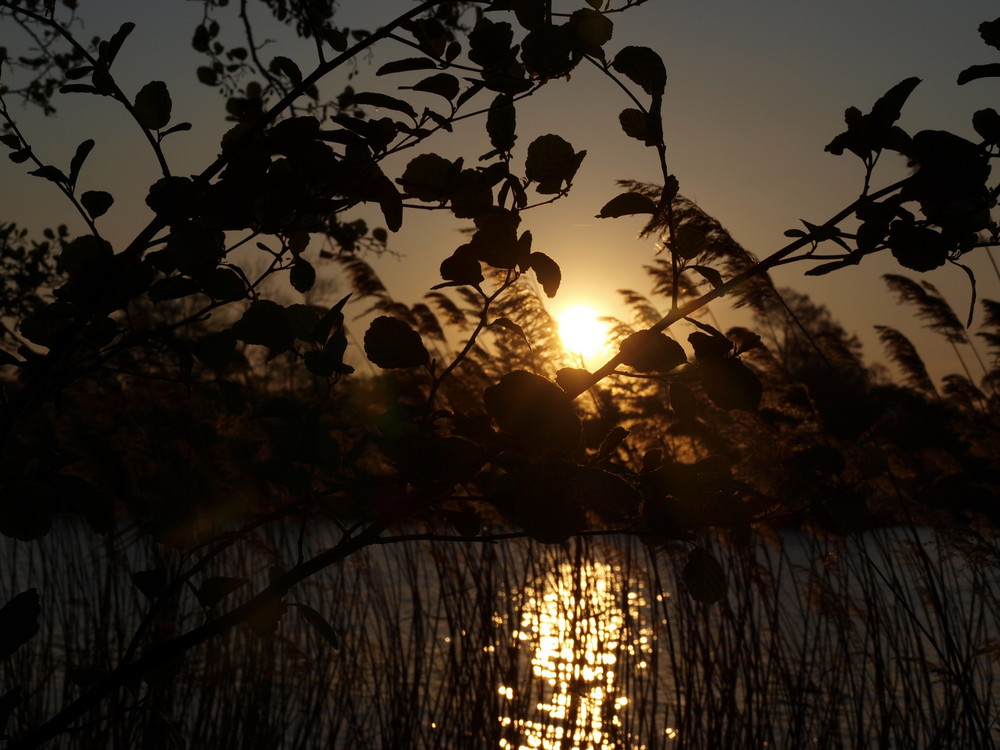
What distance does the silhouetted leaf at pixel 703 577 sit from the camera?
0.78 meters

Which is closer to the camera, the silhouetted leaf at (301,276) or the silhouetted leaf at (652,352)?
the silhouetted leaf at (652,352)

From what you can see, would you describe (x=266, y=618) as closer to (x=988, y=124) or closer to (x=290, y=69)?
(x=290, y=69)

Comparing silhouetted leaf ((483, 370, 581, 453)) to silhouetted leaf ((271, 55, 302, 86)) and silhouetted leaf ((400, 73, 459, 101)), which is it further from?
silhouetted leaf ((271, 55, 302, 86))

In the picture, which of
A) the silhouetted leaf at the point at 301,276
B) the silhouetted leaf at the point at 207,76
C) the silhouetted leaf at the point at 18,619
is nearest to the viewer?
the silhouetted leaf at the point at 18,619

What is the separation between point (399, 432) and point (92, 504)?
38 centimetres

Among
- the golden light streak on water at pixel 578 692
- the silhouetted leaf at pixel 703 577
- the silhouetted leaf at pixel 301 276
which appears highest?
the silhouetted leaf at pixel 301 276

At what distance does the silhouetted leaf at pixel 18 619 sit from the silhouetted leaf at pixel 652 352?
24.7 inches

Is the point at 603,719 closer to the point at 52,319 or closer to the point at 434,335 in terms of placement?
the point at 434,335

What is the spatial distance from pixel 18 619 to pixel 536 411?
59 centimetres

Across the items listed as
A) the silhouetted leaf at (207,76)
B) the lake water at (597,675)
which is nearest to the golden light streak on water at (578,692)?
the lake water at (597,675)

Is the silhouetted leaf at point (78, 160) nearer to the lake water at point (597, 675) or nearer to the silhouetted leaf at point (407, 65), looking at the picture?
the silhouetted leaf at point (407, 65)

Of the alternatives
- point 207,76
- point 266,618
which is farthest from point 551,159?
point 207,76

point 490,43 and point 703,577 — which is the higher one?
point 490,43

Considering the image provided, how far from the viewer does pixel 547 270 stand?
78cm
